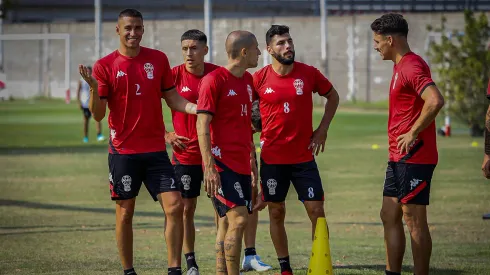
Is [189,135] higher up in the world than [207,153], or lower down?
higher up

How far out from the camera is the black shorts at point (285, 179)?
984cm

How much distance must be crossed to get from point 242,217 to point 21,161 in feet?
50.3

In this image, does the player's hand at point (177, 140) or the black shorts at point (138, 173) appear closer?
the black shorts at point (138, 173)

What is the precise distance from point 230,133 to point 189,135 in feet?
5.07

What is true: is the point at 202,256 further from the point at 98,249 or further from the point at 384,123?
the point at 384,123

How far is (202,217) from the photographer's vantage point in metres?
14.7

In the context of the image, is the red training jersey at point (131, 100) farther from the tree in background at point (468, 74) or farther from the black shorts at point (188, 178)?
the tree in background at point (468, 74)

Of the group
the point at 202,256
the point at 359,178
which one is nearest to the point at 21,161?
the point at 359,178

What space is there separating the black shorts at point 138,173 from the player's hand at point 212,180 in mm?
810

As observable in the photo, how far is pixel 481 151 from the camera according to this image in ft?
80.3

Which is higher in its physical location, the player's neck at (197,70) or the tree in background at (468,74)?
the tree in background at (468,74)

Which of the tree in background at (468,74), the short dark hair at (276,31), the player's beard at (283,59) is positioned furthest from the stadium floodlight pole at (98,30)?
the player's beard at (283,59)

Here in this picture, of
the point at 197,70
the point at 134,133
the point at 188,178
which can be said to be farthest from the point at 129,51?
the point at 188,178

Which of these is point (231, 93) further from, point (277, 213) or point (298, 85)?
point (277, 213)
